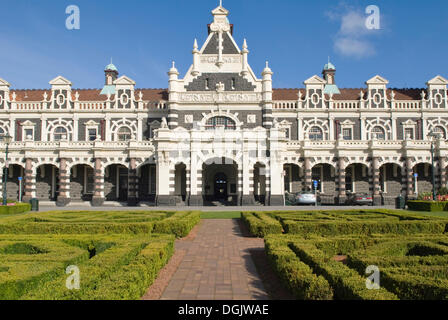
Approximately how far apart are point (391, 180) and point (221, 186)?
19955 mm

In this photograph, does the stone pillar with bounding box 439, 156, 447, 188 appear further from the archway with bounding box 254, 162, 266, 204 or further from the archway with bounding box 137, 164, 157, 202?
the archway with bounding box 137, 164, 157, 202

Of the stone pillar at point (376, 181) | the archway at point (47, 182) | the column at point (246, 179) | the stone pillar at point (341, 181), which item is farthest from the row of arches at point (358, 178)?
the archway at point (47, 182)

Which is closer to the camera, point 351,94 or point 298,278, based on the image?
point 298,278

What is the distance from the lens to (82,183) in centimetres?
4106

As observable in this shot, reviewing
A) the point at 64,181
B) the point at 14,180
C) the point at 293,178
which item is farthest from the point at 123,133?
the point at 293,178

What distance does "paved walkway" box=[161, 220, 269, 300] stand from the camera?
7.63m

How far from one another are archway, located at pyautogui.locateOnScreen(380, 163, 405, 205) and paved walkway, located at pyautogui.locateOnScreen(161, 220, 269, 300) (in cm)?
3039

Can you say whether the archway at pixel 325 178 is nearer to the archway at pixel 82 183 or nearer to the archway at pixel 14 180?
the archway at pixel 82 183

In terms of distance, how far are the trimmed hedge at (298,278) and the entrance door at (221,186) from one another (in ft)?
100

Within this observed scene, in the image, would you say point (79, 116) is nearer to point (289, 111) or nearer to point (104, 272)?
point (289, 111)

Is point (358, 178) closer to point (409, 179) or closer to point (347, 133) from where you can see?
point (409, 179)

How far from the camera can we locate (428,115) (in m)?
42.0

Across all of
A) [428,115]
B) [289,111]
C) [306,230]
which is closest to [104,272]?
[306,230]
